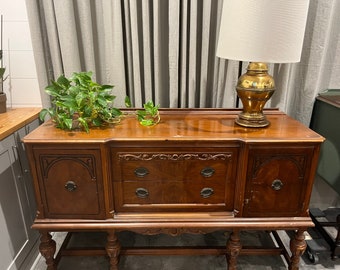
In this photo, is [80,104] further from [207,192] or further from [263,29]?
A: [263,29]

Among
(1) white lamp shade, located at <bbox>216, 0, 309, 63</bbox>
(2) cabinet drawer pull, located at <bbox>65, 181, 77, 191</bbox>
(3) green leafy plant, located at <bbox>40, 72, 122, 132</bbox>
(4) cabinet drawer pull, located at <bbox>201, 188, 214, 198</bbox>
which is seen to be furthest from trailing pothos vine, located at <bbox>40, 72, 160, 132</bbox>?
(1) white lamp shade, located at <bbox>216, 0, 309, 63</bbox>

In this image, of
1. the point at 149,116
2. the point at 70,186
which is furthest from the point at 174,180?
the point at 70,186

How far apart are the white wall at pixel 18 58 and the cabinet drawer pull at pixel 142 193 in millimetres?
873

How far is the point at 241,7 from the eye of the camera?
3.37ft

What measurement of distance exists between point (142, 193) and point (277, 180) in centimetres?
60

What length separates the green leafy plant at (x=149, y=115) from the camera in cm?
122

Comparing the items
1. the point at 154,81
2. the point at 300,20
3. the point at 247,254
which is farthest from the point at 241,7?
the point at 247,254

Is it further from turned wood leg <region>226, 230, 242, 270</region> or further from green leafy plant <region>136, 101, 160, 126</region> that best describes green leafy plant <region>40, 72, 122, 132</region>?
turned wood leg <region>226, 230, 242, 270</region>

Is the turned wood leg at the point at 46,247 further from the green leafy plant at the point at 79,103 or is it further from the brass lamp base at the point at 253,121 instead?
the brass lamp base at the point at 253,121

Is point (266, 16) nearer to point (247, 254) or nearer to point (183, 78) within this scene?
point (183, 78)

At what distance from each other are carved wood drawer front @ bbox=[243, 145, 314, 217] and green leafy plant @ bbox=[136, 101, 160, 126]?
1.53 feet

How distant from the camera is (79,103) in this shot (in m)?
1.12

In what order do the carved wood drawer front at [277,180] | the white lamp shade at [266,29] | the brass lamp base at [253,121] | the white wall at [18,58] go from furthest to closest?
the white wall at [18,58] < the brass lamp base at [253,121] < the carved wood drawer front at [277,180] < the white lamp shade at [266,29]

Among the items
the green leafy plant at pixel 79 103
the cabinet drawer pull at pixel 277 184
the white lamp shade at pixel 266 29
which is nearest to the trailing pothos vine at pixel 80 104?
the green leafy plant at pixel 79 103
